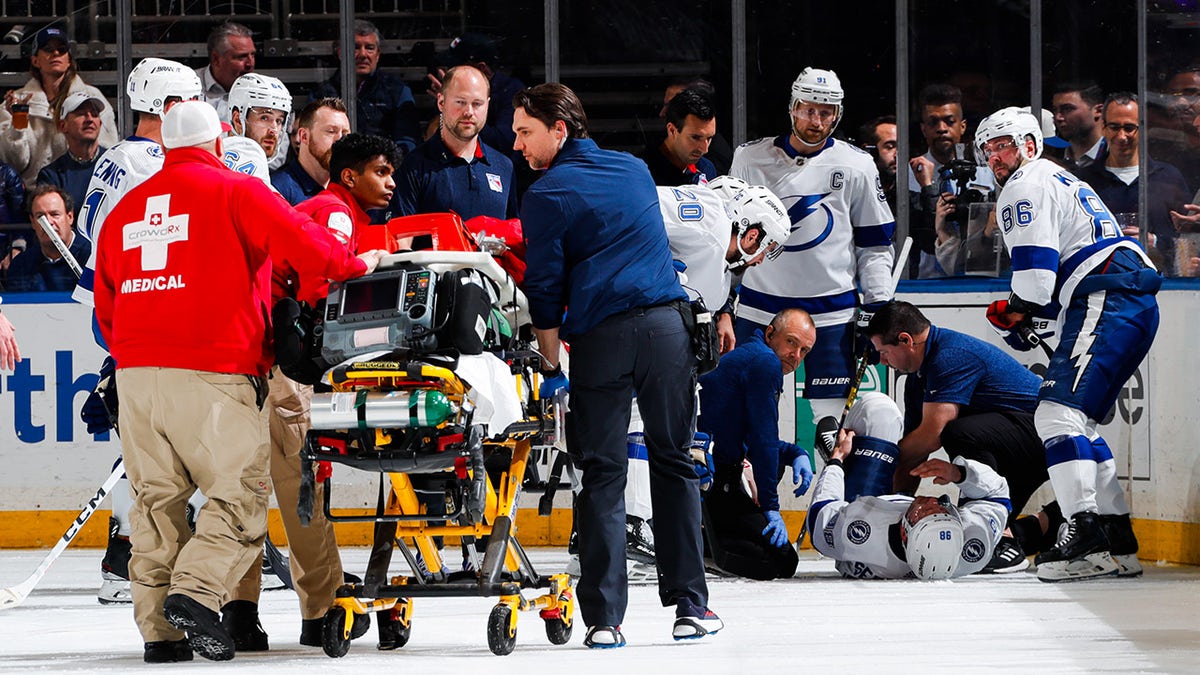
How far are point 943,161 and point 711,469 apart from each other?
250 centimetres

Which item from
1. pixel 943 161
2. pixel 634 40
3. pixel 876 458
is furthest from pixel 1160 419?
pixel 634 40

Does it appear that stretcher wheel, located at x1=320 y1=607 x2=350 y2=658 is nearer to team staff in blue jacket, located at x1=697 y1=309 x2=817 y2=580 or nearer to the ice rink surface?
the ice rink surface

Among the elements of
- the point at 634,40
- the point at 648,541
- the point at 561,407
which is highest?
the point at 634,40

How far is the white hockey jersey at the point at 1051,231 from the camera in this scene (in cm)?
646

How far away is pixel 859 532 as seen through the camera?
627 centimetres

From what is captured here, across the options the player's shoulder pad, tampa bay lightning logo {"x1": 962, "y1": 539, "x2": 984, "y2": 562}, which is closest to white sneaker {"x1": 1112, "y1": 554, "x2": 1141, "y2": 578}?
tampa bay lightning logo {"x1": 962, "y1": 539, "x2": 984, "y2": 562}

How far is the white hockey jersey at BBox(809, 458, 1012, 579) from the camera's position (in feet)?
20.4

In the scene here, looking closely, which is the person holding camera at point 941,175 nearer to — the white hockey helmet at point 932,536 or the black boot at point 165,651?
the white hockey helmet at point 932,536

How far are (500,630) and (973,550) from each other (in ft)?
7.60

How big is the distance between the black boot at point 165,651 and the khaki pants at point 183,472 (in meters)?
0.02

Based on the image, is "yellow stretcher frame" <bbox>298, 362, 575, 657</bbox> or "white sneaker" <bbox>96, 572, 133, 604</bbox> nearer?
"yellow stretcher frame" <bbox>298, 362, 575, 657</bbox>

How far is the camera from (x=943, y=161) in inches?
317

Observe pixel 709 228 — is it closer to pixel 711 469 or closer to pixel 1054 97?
Answer: pixel 711 469

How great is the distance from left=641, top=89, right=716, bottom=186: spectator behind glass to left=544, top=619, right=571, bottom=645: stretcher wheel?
8.16 ft
